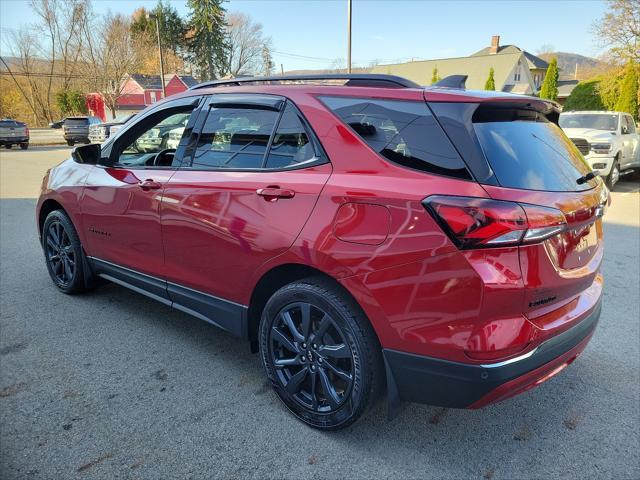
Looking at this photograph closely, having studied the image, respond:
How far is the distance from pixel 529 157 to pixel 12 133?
94.5 feet

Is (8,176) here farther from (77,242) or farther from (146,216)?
(146,216)

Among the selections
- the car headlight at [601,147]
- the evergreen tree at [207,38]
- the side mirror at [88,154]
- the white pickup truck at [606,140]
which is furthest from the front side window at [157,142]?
the evergreen tree at [207,38]

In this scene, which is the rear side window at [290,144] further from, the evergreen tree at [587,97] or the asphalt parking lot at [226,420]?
the evergreen tree at [587,97]

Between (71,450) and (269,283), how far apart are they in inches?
51.0

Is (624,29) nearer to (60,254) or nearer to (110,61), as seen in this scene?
(60,254)

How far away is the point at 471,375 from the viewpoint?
1.97 meters

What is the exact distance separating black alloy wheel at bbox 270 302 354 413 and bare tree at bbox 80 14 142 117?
153 ft

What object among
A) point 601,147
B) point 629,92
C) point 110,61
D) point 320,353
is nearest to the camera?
point 320,353

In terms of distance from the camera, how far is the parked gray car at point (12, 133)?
24.5 metres

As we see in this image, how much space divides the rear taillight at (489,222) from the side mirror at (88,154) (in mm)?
3138

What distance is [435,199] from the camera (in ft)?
6.48

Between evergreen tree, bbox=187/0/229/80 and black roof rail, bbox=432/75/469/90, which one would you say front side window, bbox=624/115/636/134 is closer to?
black roof rail, bbox=432/75/469/90

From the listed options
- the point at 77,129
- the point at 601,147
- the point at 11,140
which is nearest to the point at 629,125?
the point at 601,147

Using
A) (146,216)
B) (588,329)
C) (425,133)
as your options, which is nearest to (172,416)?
(146,216)
